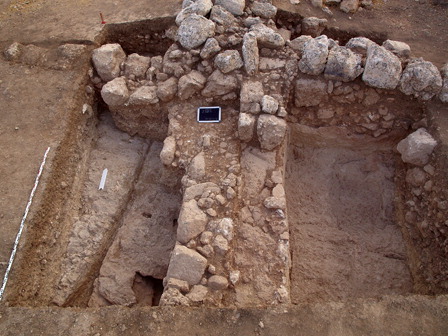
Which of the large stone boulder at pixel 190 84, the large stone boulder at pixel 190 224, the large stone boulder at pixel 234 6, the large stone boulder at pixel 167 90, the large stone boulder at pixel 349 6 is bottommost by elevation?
the large stone boulder at pixel 190 224

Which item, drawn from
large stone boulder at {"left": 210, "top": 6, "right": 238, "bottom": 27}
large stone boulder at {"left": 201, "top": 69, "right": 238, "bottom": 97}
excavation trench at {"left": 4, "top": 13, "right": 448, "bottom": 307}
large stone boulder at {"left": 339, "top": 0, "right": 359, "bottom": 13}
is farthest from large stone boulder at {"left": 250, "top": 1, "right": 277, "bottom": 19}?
large stone boulder at {"left": 339, "top": 0, "right": 359, "bottom": 13}

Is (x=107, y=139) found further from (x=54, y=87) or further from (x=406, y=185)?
(x=406, y=185)

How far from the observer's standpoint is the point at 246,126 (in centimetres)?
385

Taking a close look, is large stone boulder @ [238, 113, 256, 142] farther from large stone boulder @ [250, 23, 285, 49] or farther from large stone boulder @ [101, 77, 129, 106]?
large stone boulder @ [101, 77, 129, 106]

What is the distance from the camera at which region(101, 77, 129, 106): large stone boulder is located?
435cm

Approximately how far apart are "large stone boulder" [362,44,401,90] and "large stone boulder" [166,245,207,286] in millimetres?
2451

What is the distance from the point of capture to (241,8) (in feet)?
14.8

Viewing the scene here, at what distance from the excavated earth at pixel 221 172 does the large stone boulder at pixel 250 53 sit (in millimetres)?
16

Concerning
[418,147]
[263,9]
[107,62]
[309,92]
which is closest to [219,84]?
[309,92]

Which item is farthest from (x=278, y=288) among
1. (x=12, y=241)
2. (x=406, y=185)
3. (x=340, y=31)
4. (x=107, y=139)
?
(x=340, y=31)

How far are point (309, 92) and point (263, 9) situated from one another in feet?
4.10

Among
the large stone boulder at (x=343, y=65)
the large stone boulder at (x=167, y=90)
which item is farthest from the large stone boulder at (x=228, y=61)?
the large stone boulder at (x=343, y=65)

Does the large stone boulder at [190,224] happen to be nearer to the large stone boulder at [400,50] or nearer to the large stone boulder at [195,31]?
the large stone boulder at [195,31]

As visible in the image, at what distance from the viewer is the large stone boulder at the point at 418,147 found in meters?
3.85
